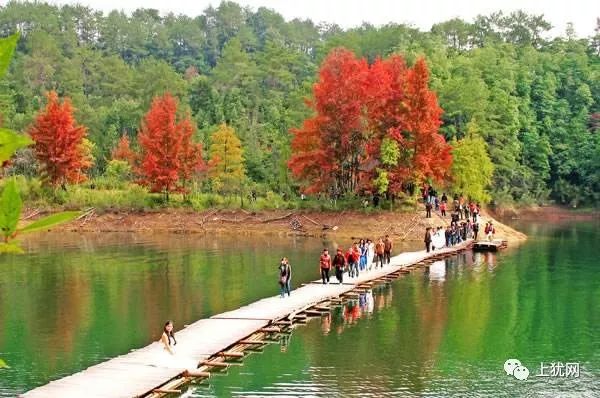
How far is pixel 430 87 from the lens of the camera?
241 feet

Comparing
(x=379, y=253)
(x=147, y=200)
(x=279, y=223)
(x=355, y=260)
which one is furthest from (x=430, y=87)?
(x=355, y=260)

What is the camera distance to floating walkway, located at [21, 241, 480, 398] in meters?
17.7

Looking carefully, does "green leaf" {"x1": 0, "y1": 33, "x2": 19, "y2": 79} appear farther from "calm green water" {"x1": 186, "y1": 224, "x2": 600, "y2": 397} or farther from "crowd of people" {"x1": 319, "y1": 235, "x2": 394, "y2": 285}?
"crowd of people" {"x1": 319, "y1": 235, "x2": 394, "y2": 285}

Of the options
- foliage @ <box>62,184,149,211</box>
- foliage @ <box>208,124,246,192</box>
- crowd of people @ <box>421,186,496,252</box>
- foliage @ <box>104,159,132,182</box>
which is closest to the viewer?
crowd of people @ <box>421,186,496,252</box>

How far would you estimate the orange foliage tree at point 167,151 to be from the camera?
2388 inches

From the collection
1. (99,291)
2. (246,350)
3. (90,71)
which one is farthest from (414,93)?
(90,71)

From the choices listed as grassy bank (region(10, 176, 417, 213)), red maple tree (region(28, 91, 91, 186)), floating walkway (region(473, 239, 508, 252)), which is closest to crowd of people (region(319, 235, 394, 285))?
floating walkway (region(473, 239, 508, 252))

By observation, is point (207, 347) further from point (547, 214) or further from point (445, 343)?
point (547, 214)

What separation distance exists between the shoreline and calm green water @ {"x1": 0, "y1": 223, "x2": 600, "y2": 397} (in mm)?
8174

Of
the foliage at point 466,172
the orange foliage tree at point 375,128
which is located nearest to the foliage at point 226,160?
the orange foliage tree at point 375,128

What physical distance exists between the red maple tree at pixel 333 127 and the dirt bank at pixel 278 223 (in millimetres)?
2506

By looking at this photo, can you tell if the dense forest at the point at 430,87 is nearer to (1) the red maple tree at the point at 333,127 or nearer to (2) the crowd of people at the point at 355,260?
(1) the red maple tree at the point at 333,127

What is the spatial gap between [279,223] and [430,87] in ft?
73.6

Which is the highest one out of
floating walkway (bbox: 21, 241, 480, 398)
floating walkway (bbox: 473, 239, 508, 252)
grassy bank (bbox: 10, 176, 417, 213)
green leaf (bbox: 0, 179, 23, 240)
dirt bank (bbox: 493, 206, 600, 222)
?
green leaf (bbox: 0, 179, 23, 240)
